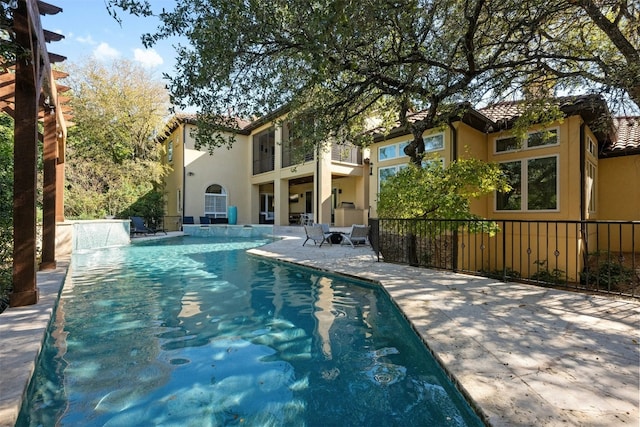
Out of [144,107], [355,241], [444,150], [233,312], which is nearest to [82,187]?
[144,107]

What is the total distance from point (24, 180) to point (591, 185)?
13.0 m

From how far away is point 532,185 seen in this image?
30.0ft

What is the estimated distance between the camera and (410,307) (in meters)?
3.99

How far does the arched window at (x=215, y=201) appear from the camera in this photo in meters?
20.4

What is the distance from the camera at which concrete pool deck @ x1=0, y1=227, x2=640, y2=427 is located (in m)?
1.95

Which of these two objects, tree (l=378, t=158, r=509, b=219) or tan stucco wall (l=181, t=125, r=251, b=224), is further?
tan stucco wall (l=181, t=125, r=251, b=224)

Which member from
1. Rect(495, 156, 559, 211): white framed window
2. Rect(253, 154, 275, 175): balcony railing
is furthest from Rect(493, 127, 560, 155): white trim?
Rect(253, 154, 275, 175): balcony railing

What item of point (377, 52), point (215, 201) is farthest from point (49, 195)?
point (215, 201)

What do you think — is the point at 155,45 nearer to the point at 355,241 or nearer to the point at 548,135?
the point at 355,241

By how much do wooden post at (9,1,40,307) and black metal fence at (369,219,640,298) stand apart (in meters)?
5.91

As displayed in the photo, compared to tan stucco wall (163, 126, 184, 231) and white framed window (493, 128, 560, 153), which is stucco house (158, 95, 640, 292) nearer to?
white framed window (493, 128, 560, 153)

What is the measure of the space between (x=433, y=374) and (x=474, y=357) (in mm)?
358

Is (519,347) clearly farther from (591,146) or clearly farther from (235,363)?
(591,146)

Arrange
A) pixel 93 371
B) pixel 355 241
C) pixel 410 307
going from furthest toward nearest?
pixel 355 241, pixel 410 307, pixel 93 371
